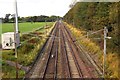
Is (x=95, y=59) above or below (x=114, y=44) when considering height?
below

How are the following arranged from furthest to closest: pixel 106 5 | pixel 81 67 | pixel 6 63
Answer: pixel 106 5
pixel 6 63
pixel 81 67

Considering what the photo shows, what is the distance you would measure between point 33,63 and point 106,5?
8721 mm

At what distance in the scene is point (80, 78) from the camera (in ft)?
57.4

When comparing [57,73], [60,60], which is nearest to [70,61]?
[60,60]

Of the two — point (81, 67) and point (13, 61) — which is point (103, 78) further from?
point (13, 61)

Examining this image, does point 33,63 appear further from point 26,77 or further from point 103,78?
point 103,78

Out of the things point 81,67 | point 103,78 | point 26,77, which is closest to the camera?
point 103,78

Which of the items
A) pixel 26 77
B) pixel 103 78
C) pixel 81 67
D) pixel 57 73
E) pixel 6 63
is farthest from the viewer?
pixel 6 63

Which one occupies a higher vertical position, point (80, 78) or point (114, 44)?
point (114, 44)

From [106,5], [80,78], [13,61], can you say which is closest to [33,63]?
[13,61]

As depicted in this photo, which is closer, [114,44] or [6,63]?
[114,44]

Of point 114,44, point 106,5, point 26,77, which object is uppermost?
point 106,5

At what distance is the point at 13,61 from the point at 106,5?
1016 cm

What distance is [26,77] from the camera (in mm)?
18109
